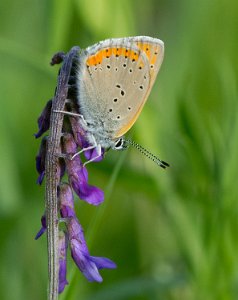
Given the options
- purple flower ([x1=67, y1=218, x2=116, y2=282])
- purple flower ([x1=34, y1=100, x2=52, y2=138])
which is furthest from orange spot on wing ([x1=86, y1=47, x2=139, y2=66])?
purple flower ([x1=67, y1=218, x2=116, y2=282])

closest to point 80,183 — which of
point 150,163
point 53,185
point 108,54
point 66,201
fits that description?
point 66,201

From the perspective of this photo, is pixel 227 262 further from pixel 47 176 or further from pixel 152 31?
pixel 152 31

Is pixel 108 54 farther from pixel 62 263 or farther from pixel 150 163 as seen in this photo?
pixel 150 163

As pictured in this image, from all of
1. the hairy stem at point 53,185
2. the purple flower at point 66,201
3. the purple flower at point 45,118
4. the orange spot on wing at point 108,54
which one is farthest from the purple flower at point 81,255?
the orange spot on wing at point 108,54

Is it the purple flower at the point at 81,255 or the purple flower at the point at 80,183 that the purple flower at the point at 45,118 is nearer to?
the purple flower at the point at 80,183

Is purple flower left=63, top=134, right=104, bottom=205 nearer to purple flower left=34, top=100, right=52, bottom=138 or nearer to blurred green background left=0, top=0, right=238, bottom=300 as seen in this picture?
purple flower left=34, top=100, right=52, bottom=138

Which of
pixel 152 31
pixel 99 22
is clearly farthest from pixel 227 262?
pixel 152 31
